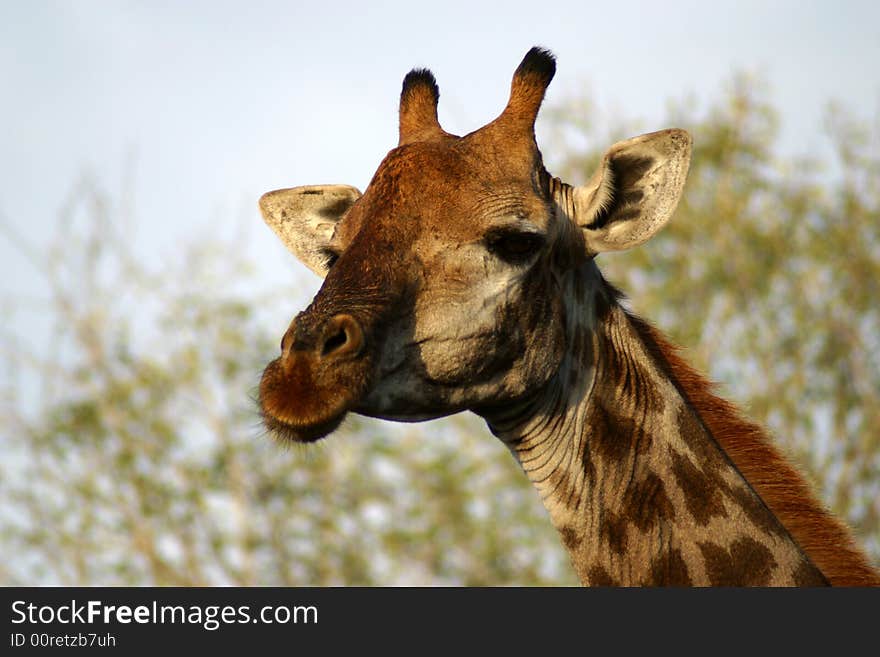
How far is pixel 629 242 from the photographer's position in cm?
700

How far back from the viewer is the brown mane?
668 cm

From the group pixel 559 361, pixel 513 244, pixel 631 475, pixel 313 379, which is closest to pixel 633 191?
pixel 513 244

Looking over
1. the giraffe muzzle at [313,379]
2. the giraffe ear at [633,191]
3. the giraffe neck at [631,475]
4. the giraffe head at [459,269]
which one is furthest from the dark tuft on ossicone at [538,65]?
the giraffe muzzle at [313,379]

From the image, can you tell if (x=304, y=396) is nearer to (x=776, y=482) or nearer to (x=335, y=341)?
(x=335, y=341)

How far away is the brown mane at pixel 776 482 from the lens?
263 inches

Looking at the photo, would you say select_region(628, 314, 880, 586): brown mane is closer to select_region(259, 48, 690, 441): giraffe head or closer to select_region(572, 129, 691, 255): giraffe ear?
select_region(572, 129, 691, 255): giraffe ear

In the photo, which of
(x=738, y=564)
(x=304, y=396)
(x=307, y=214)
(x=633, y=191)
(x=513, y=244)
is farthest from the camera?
(x=307, y=214)

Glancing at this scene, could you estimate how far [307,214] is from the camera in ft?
26.4

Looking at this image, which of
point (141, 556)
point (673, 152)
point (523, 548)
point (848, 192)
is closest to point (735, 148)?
point (848, 192)

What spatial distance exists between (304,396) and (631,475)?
6.33 feet

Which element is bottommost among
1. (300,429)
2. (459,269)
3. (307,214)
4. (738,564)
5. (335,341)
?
(738,564)

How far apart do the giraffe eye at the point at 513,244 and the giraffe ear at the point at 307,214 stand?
1.70 metres

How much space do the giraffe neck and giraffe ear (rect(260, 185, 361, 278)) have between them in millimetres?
1786

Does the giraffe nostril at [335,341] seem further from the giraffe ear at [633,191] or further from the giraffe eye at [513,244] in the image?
the giraffe ear at [633,191]
